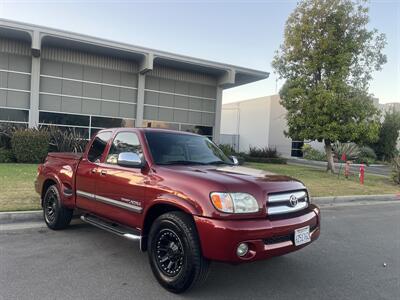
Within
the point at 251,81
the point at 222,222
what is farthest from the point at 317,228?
the point at 251,81

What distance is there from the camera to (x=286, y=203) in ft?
12.9

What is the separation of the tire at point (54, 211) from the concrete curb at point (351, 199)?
6659mm

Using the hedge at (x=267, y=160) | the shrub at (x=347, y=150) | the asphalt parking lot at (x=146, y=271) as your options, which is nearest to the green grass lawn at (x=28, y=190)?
the asphalt parking lot at (x=146, y=271)

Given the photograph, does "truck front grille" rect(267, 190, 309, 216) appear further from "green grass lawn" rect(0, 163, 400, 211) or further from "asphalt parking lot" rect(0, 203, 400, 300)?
"green grass lawn" rect(0, 163, 400, 211)

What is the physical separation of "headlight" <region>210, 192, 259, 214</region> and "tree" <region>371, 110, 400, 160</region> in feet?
106

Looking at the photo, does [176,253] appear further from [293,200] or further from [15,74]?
[15,74]

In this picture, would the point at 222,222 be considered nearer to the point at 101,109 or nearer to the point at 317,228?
the point at 317,228

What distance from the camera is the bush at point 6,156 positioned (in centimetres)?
1487

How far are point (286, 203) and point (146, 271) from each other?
188 centimetres

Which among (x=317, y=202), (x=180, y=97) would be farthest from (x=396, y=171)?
(x=180, y=97)

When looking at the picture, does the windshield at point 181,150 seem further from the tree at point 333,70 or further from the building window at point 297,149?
the building window at point 297,149

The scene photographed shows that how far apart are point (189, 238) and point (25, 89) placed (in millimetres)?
17433

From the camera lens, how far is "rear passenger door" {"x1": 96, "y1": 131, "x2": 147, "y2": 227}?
4.32 m

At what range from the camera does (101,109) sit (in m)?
20.1
